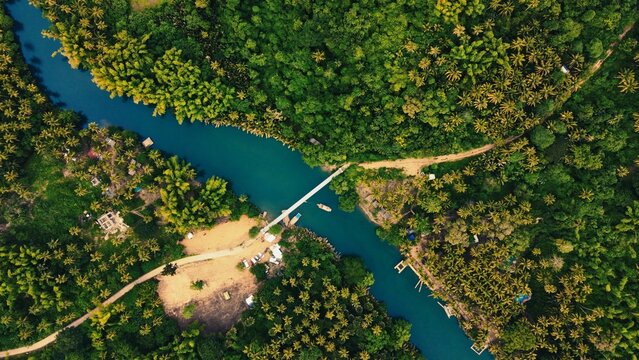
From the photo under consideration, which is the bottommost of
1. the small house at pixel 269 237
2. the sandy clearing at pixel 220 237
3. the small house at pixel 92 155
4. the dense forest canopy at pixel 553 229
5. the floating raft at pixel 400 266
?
the dense forest canopy at pixel 553 229

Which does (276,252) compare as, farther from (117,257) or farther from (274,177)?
(117,257)

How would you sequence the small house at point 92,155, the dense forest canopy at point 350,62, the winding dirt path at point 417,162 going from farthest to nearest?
the winding dirt path at point 417,162
the small house at point 92,155
the dense forest canopy at point 350,62

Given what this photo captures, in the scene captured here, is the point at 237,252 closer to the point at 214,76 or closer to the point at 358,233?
the point at 358,233

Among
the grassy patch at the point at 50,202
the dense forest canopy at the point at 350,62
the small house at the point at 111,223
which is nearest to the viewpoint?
the dense forest canopy at the point at 350,62

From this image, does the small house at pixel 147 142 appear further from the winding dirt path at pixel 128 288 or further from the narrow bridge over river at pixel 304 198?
the narrow bridge over river at pixel 304 198

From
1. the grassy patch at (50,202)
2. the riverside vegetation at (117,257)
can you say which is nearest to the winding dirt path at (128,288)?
the riverside vegetation at (117,257)

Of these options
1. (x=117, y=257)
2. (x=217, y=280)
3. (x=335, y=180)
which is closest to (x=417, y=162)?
(x=335, y=180)

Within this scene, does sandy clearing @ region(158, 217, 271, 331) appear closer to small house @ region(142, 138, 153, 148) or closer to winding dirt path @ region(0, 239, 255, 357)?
winding dirt path @ region(0, 239, 255, 357)
